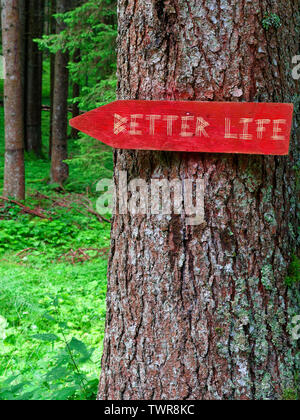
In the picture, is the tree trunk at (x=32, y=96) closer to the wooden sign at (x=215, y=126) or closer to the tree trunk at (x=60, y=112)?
the tree trunk at (x=60, y=112)

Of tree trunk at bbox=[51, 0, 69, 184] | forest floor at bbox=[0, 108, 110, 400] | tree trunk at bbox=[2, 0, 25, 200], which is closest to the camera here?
forest floor at bbox=[0, 108, 110, 400]

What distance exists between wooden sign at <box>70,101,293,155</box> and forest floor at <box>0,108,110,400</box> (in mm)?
1284

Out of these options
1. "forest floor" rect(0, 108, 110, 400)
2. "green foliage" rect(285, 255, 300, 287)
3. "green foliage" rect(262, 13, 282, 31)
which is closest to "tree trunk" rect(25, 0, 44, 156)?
"forest floor" rect(0, 108, 110, 400)

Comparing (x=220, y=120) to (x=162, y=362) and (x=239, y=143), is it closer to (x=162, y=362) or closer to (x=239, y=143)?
(x=239, y=143)

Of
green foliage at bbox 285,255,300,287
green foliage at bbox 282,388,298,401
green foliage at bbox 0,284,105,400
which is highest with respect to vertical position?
green foliage at bbox 285,255,300,287

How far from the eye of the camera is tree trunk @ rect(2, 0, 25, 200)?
8.27 metres

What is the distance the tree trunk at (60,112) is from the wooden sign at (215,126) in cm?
900

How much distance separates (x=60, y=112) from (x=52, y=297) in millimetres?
8700

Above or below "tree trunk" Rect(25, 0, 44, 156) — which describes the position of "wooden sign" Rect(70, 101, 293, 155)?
below

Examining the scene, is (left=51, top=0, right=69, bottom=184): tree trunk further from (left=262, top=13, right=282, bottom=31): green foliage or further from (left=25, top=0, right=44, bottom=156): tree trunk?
(left=262, top=13, right=282, bottom=31): green foliage

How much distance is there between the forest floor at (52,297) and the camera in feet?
8.54

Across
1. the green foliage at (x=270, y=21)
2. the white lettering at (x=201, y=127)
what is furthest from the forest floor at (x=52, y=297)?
the green foliage at (x=270, y=21)

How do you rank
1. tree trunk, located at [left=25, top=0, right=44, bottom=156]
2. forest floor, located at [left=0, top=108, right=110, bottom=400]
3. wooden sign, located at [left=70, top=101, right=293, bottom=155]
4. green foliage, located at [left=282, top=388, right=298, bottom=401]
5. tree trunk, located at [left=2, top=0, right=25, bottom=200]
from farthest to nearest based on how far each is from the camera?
1. tree trunk, located at [left=25, top=0, right=44, bottom=156]
2. tree trunk, located at [left=2, top=0, right=25, bottom=200]
3. forest floor, located at [left=0, top=108, right=110, bottom=400]
4. green foliage, located at [left=282, top=388, right=298, bottom=401]
5. wooden sign, located at [left=70, top=101, right=293, bottom=155]

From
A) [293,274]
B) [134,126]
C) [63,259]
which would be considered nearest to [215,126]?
[134,126]
